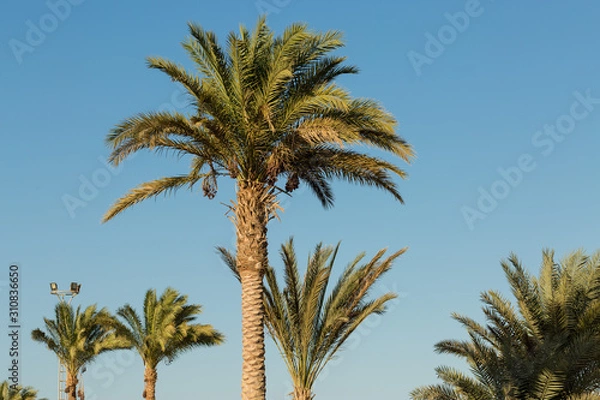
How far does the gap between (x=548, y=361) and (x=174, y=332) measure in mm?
18372

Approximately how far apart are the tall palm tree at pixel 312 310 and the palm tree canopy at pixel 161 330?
37.6 feet

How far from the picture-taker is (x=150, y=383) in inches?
1294

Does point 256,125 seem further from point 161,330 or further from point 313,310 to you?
point 161,330

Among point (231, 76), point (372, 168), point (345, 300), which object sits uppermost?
point (231, 76)

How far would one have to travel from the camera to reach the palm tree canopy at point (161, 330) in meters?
33.2

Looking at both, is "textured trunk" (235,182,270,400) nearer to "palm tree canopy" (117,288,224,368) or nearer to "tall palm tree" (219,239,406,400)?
"tall palm tree" (219,239,406,400)

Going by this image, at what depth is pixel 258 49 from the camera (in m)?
17.5

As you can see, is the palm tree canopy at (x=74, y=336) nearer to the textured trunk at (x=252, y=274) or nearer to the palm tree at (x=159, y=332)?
the palm tree at (x=159, y=332)

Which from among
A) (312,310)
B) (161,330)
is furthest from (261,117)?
(161,330)

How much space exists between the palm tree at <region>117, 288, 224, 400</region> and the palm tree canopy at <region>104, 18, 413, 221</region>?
52.1ft

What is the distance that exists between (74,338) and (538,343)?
2222 centimetres

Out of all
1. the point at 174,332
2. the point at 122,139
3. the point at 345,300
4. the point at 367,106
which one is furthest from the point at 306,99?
the point at 174,332

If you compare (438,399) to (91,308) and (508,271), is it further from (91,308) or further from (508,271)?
(91,308)

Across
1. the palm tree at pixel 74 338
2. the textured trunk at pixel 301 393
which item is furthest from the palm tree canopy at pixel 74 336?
the textured trunk at pixel 301 393
